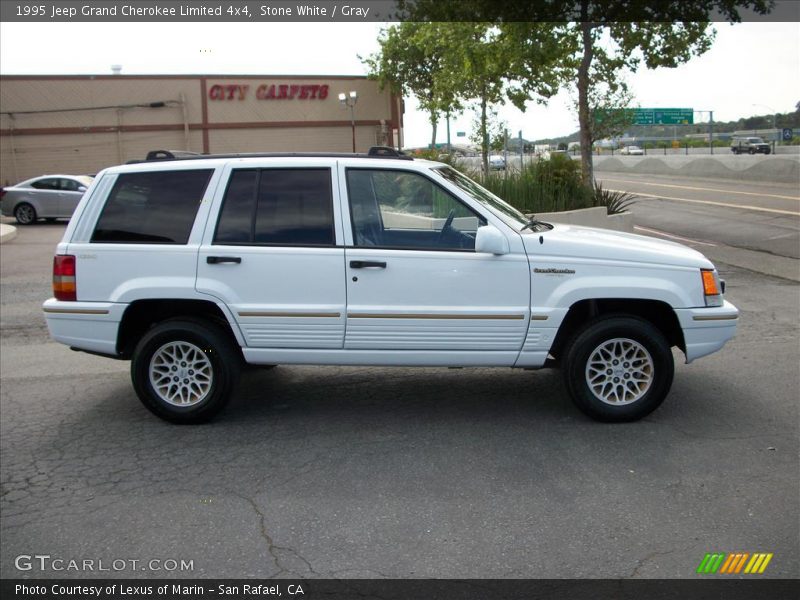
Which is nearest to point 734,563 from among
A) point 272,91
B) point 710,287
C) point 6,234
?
point 710,287

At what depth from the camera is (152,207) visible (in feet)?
20.6

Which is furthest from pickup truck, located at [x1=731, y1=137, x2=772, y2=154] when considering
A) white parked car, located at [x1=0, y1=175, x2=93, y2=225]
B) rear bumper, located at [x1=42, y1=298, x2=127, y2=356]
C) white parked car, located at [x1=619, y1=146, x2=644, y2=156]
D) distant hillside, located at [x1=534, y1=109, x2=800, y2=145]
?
rear bumper, located at [x1=42, y1=298, x2=127, y2=356]

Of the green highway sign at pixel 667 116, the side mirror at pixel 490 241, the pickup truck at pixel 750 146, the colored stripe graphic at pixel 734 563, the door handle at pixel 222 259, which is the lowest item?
the colored stripe graphic at pixel 734 563

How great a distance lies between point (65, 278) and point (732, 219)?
18.2 m

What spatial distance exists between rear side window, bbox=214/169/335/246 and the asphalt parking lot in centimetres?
138

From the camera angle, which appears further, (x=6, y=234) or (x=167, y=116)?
(x=167, y=116)

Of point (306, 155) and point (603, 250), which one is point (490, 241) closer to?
point (603, 250)

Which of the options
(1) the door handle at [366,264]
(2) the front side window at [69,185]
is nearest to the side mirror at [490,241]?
(1) the door handle at [366,264]

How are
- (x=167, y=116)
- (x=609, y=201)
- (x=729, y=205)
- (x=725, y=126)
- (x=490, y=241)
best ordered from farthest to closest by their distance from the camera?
(x=725, y=126)
(x=167, y=116)
(x=729, y=205)
(x=609, y=201)
(x=490, y=241)

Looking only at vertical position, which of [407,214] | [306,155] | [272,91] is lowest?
[407,214]

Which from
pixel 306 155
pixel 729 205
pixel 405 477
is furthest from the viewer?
pixel 729 205

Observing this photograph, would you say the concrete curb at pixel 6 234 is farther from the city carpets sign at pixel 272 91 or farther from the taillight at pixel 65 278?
the city carpets sign at pixel 272 91

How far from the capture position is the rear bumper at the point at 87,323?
6152 millimetres

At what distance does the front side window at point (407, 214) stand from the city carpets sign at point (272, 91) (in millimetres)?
37718
